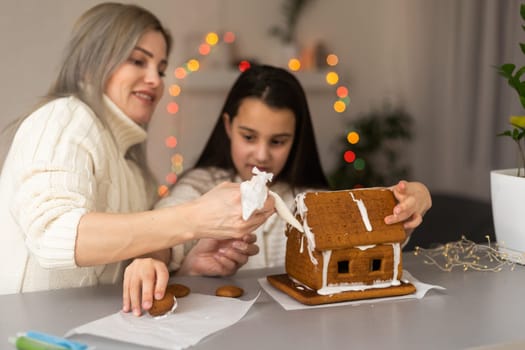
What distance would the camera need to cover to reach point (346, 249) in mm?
1232

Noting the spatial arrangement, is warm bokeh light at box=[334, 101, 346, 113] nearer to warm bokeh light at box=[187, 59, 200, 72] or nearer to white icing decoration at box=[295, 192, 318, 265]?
warm bokeh light at box=[187, 59, 200, 72]

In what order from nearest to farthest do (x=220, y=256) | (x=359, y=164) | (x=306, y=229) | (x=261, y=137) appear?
(x=306, y=229)
(x=220, y=256)
(x=261, y=137)
(x=359, y=164)

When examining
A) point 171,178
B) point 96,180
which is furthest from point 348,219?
point 171,178

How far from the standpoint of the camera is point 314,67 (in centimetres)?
368

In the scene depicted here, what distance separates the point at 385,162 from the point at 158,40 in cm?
233

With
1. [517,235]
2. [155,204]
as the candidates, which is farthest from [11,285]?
[517,235]

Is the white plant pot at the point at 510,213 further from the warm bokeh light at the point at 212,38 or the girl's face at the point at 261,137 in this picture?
the warm bokeh light at the point at 212,38

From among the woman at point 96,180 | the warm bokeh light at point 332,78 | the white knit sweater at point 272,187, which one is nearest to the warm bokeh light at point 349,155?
the warm bokeh light at point 332,78

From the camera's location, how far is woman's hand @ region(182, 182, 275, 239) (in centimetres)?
117

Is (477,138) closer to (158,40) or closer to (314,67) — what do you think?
(314,67)

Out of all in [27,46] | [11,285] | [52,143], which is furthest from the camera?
[27,46]

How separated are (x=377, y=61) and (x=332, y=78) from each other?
1.19ft

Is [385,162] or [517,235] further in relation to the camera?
[385,162]

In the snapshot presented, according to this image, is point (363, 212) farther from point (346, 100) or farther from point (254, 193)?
point (346, 100)
